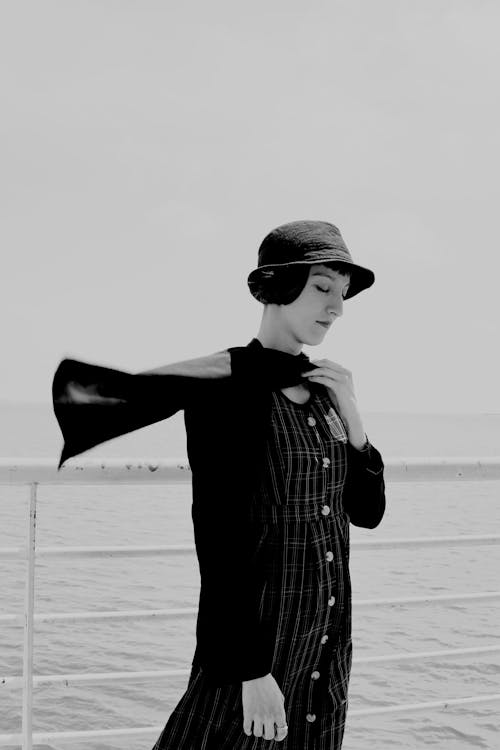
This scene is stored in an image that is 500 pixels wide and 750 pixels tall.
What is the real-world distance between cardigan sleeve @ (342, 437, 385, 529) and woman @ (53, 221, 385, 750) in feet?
0.16

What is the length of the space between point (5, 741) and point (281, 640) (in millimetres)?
1087

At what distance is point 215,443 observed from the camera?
1562 millimetres

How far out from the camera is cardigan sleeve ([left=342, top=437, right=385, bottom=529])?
5.79 feet

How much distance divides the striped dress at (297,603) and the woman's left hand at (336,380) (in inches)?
3.1

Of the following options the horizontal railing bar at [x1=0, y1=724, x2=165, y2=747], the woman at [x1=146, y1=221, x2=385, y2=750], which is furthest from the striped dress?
the horizontal railing bar at [x1=0, y1=724, x2=165, y2=747]

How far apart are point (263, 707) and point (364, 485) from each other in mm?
527

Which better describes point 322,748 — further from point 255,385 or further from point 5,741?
point 5,741

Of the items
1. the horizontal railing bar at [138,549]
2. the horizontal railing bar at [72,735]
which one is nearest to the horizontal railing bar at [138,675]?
the horizontal railing bar at [72,735]

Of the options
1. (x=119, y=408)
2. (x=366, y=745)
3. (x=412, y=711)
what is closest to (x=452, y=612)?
(x=366, y=745)

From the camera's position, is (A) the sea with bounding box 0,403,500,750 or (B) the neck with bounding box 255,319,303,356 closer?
(B) the neck with bounding box 255,319,303,356

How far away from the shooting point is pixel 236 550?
1517 mm

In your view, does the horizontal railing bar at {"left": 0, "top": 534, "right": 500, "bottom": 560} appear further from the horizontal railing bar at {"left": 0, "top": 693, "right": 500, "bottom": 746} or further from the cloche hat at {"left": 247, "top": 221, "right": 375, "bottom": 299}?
the cloche hat at {"left": 247, "top": 221, "right": 375, "bottom": 299}

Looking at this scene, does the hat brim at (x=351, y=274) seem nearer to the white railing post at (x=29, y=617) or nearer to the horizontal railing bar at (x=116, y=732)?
the white railing post at (x=29, y=617)

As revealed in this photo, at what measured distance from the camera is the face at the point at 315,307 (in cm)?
167
